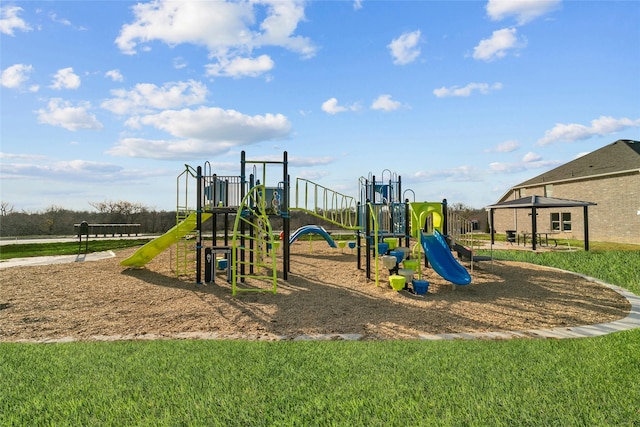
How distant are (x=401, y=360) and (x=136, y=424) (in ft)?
9.38

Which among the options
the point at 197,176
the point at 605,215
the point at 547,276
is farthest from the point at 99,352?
the point at 605,215

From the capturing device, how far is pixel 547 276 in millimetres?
11125

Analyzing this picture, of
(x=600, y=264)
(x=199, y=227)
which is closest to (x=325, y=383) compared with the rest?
(x=199, y=227)

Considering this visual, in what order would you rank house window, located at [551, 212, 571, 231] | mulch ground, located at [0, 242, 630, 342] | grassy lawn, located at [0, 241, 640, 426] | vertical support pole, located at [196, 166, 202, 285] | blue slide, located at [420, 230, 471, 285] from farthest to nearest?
house window, located at [551, 212, 571, 231] < vertical support pole, located at [196, 166, 202, 285] < blue slide, located at [420, 230, 471, 285] < mulch ground, located at [0, 242, 630, 342] < grassy lawn, located at [0, 241, 640, 426]

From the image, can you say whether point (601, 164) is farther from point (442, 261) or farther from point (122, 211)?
point (122, 211)

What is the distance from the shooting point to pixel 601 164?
2317cm

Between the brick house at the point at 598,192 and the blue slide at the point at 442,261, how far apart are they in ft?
50.2

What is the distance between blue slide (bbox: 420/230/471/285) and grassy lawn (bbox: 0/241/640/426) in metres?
3.77

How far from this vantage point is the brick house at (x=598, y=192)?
66.8ft

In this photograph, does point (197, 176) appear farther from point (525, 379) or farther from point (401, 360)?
point (525, 379)

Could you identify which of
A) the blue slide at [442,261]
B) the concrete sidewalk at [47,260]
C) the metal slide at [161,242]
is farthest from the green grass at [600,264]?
the concrete sidewalk at [47,260]

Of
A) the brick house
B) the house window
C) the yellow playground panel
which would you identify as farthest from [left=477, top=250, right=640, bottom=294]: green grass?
the house window

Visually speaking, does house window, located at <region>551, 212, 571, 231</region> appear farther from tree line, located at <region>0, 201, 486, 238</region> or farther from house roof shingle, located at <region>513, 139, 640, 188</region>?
tree line, located at <region>0, 201, 486, 238</region>

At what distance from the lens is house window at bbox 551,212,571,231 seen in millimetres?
23906
